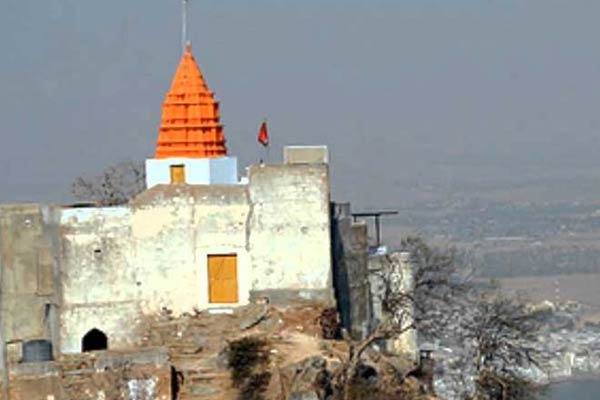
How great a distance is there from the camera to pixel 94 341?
38.2 meters

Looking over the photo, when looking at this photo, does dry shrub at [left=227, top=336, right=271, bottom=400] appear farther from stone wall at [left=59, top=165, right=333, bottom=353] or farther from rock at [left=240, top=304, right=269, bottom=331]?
stone wall at [left=59, top=165, right=333, bottom=353]

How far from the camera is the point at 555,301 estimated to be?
8688 cm

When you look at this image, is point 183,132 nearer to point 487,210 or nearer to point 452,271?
point 452,271

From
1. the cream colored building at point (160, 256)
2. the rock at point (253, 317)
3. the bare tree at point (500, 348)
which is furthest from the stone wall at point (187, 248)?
the bare tree at point (500, 348)

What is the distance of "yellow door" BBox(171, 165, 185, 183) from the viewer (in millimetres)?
41750

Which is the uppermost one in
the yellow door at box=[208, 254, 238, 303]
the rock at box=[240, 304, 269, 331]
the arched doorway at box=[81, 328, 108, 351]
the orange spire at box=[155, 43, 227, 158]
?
the orange spire at box=[155, 43, 227, 158]

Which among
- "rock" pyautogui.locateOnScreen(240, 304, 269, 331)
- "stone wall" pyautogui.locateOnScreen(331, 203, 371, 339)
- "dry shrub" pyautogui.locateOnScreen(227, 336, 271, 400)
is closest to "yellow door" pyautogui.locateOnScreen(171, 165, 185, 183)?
"stone wall" pyautogui.locateOnScreen(331, 203, 371, 339)

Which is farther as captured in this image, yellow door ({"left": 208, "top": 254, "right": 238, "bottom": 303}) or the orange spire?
the orange spire

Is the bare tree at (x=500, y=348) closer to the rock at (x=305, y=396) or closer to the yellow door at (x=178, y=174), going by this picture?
the yellow door at (x=178, y=174)

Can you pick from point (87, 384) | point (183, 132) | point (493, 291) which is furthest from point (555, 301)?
point (87, 384)

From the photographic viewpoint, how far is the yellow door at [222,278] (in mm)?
37625

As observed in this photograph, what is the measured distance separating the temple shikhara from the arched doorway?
20 mm

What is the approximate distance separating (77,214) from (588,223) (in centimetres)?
9958

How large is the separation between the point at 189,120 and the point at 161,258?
5.86 meters
